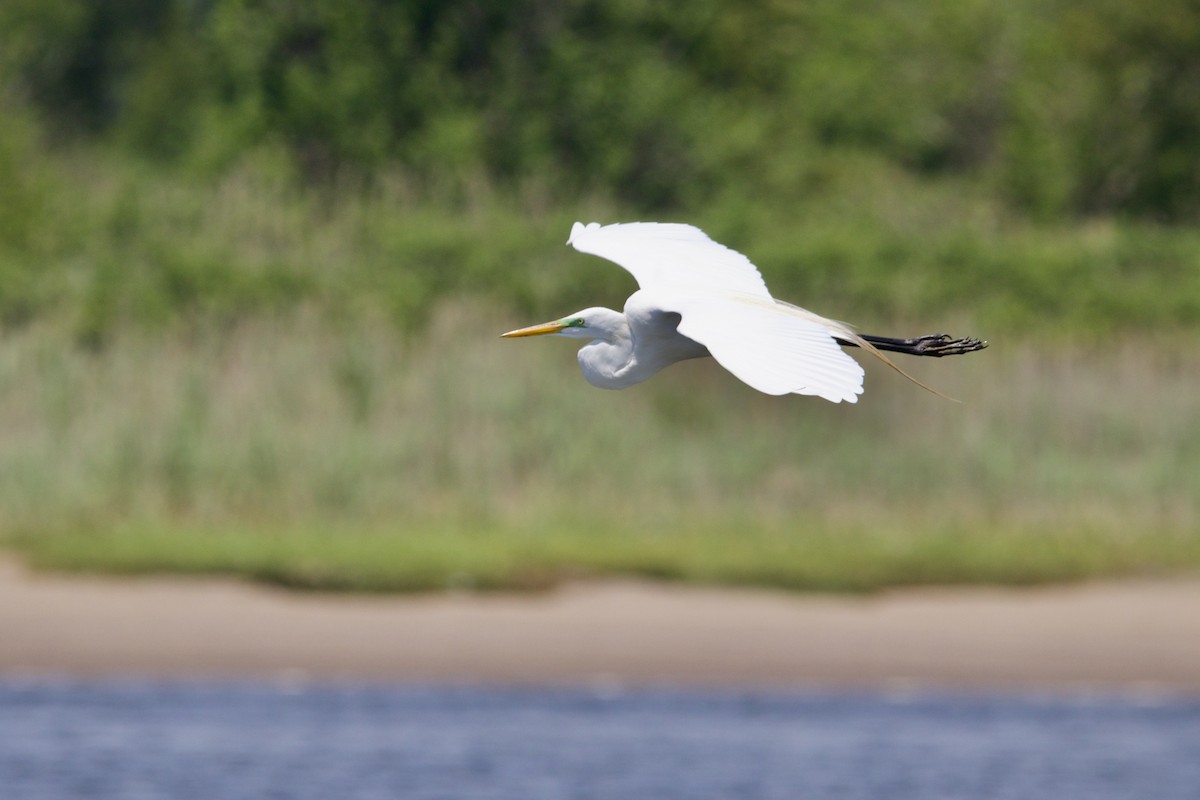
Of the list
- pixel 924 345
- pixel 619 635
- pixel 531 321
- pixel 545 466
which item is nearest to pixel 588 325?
pixel 924 345

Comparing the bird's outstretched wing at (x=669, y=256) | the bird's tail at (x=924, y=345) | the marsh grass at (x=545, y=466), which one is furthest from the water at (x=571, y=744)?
the bird's tail at (x=924, y=345)

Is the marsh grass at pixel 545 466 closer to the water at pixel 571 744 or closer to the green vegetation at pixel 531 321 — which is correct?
the green vegetation at pixel 531 321

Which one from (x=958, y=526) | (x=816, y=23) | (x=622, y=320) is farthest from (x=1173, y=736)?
(x=816, y=23)

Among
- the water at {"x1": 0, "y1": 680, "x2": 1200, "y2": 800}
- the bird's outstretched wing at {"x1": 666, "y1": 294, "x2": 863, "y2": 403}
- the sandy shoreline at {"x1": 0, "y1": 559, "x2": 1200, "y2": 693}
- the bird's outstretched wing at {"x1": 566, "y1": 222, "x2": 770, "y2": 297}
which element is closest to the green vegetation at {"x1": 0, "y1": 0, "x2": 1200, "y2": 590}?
the sandy shoreline at {"x1": 0, "y1": 559, "x2": 1200, "y2": 693}

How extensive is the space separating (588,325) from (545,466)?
8.88 meters

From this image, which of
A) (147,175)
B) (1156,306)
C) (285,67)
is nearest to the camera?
(1156,306)

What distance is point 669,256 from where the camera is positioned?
562 centimetres

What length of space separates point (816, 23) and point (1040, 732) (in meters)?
16.4

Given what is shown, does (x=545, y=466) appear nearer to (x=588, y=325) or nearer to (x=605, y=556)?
(x=605, y=556)

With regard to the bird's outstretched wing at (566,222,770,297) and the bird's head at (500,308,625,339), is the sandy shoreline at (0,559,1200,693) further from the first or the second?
the bird's head at (500,308,625,339)

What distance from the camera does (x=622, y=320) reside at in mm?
5203

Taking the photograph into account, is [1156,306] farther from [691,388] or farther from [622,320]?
[622,320]

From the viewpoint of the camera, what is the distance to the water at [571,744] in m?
10.6

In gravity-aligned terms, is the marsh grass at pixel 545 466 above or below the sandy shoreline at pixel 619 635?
above
